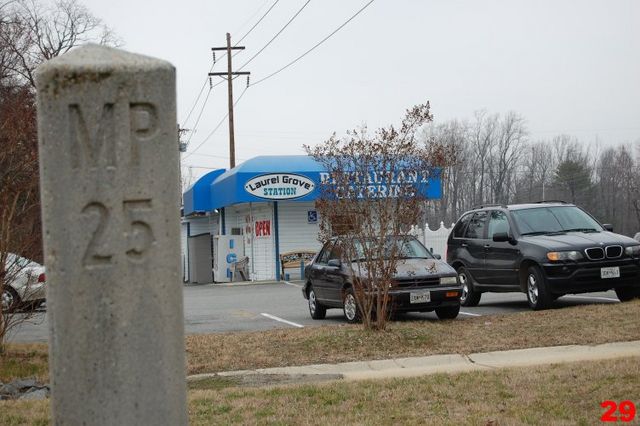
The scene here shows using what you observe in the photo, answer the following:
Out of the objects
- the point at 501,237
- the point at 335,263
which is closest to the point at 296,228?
the point at 501,237

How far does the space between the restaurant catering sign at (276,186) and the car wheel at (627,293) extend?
16.1m

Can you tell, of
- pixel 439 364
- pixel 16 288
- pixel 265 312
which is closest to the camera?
pixel 439 364

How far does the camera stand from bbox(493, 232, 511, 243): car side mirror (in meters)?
14.9

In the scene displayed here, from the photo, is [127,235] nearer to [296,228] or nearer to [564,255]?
[564,255]

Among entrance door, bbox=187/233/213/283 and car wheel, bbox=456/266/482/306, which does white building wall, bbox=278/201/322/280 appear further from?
car wheel, bbox=456/266/482/306

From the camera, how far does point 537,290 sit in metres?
14.2

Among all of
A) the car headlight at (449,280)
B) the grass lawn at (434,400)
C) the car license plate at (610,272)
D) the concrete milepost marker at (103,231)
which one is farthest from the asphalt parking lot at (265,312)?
the concrete milepost marker at (103,231)

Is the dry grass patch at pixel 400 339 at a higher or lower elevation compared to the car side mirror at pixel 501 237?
lower

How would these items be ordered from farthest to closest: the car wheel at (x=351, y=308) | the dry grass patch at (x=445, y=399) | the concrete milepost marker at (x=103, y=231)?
the car wheel at (x=351, y=308) < the dry grass patch at (x=445, y=399) < the concrete milepost marker at (x=103, y=231)

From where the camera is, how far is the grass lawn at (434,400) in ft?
22.1

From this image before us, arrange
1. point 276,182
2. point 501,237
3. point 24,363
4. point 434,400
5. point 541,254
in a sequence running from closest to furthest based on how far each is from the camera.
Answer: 1. point 434,400
2. point 24,363
3. point 541,254
4. point 501,237
5. point 276,182

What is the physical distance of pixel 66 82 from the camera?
406 cm

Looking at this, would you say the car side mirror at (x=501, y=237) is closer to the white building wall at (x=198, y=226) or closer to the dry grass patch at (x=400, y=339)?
the dry grass patch at (x=400, y=339)
